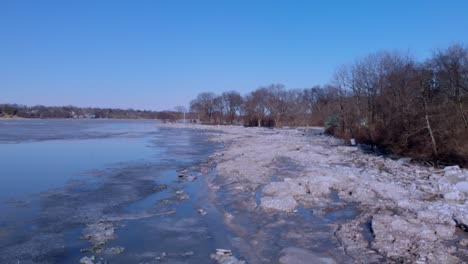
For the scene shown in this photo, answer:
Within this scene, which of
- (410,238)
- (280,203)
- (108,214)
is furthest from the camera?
(280,203)

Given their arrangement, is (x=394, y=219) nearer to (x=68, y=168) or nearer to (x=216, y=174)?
(x=216, y=174)

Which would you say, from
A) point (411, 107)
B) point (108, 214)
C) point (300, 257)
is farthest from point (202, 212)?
point (411, 107)

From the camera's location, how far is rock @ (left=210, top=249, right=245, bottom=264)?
24.4 ft

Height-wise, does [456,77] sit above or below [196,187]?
above

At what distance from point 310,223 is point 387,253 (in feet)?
8.62

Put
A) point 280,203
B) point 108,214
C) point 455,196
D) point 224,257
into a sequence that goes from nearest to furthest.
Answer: point 224,257 → point 108,214 → point 280,203 → point 455,196

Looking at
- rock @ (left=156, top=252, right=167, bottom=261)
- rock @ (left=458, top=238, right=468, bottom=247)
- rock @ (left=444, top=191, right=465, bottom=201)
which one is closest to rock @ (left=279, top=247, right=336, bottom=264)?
rock @ (left=156, top=252, right=167, bottom=261)

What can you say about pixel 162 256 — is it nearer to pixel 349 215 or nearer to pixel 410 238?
pixel 410 238

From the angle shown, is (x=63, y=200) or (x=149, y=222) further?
(x=63, y=200)

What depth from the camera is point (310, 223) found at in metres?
10.3

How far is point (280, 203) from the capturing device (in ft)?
39.4

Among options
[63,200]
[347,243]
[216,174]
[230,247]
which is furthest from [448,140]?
[63,200]

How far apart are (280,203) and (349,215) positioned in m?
2.10

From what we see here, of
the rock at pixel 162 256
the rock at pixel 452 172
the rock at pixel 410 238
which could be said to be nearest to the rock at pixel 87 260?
the rock at pixel 162 256
